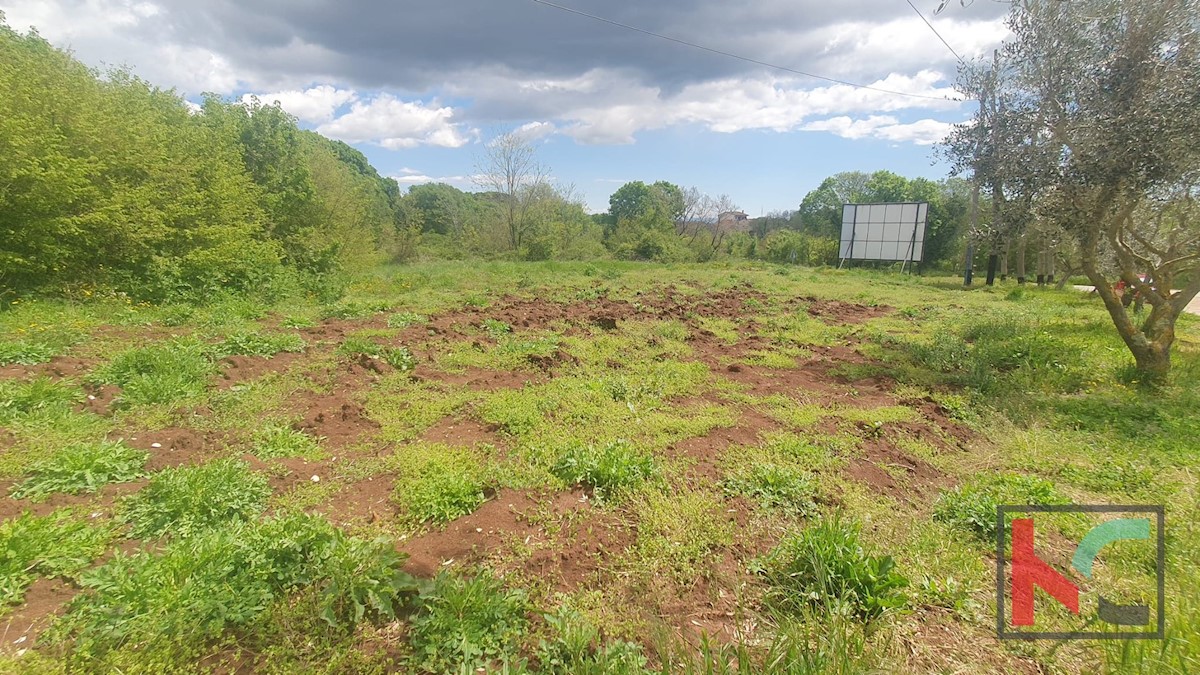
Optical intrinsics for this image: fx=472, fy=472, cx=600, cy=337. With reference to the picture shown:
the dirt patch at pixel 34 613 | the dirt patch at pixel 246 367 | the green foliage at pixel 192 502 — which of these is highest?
the dirt patch at pixel 246 367

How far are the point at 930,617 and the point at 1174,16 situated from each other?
8.19 metres

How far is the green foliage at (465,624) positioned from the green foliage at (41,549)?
202 centimetres

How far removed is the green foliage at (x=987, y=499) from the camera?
10.8 feet

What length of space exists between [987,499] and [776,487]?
146cm

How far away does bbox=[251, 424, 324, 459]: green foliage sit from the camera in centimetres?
418

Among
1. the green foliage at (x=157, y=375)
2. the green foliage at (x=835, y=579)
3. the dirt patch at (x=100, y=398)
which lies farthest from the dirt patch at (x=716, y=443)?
the dirt patch at (x=100, y=398)

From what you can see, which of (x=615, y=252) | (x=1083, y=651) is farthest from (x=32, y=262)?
(x=615, y=252)

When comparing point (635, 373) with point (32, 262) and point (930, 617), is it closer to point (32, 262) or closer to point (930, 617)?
point (930, 617)

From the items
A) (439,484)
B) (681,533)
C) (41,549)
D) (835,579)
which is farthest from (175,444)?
(835,579)

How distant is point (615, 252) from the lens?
3609 centimetres

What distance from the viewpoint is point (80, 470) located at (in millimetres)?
3445

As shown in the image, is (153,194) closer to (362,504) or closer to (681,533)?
(362,504)

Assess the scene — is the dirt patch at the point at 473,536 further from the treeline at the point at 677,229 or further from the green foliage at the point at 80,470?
the treeline at the point at 677,229

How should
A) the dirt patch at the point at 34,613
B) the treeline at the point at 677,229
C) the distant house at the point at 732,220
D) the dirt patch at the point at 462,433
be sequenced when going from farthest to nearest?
the distant house at the point at 732,220 → the treeline at the point at 677,229 → the dirt patch at the point at 462,433 → the dirt patch at the point at 34,613
